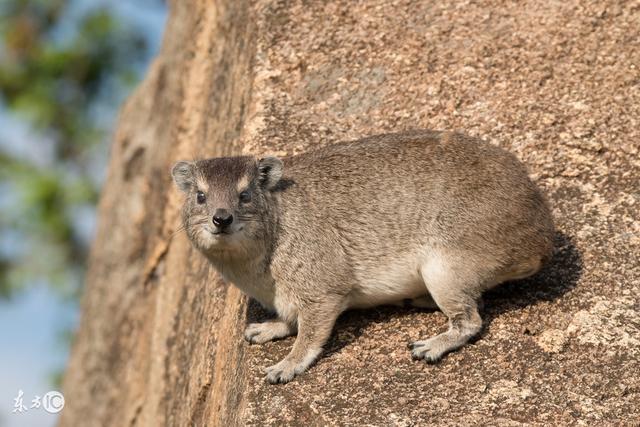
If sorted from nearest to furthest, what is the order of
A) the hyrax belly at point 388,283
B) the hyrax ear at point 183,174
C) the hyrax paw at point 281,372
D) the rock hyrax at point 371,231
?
the hyrax paw at point 281,372
the rock hyrax at point 371,231
the hyrax belly at point 388,283
the hyrax ear at point 183,174

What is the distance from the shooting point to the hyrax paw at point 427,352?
22.4ft

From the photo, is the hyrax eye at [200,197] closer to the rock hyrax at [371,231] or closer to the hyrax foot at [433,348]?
the rock hyrax at [371,231]

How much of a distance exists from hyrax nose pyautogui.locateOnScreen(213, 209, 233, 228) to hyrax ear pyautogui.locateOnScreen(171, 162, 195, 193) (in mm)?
793

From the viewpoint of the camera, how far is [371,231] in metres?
7.32

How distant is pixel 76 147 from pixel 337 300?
627 inches

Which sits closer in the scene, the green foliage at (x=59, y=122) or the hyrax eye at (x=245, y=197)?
the hyrax eye at (x=245, y=197)

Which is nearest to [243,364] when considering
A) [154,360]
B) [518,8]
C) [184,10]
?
[154,360]

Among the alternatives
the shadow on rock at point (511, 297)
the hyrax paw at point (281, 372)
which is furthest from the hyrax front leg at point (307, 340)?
the shadow on rock at point (511, 297)

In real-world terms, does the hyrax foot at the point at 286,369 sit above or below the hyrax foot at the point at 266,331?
below

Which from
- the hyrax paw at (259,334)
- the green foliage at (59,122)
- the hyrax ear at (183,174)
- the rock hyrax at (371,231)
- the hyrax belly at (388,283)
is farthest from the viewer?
the green foliage at (59,122)

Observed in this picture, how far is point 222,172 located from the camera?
23.7 ft

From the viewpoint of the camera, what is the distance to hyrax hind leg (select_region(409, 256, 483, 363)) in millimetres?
6879

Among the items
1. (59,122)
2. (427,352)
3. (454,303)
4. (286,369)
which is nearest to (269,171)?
(286,369)

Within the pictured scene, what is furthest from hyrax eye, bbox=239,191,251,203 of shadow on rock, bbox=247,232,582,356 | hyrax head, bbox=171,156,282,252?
shadow on rock, bbox=247,232,582,356
